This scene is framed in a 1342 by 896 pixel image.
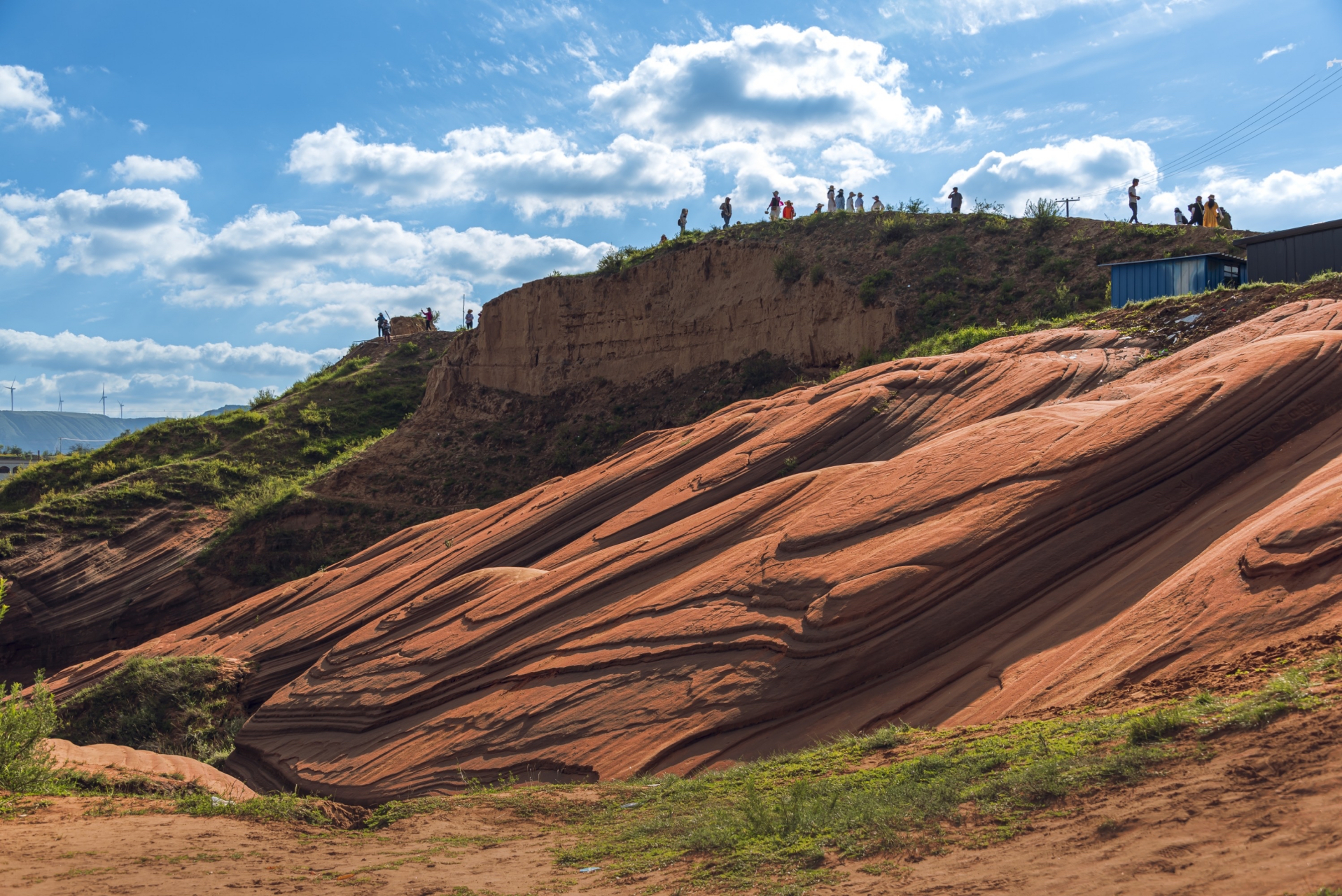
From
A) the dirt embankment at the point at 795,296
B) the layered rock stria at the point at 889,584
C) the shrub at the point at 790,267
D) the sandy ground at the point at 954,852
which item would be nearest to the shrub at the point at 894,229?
the dirt embankment at the point at 795,296

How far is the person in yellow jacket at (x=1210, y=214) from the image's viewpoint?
24.8m

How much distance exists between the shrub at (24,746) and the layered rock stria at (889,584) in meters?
3.06

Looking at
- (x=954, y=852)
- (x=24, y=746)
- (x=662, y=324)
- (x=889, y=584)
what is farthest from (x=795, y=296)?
(x=954, y=852)

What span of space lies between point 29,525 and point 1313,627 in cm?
3241

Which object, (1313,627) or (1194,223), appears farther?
(1194,223)

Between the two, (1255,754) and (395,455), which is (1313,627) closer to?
(1255,754)

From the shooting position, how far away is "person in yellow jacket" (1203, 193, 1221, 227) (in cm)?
2481

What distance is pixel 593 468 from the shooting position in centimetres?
1620

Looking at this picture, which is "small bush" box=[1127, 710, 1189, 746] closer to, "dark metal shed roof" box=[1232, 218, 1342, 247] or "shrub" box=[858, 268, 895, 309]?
"dark metal shed roof" box=[1232, 218, 1342, 247]

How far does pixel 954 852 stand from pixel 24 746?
9.47 metres

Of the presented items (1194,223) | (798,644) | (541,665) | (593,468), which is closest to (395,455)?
(593,468)

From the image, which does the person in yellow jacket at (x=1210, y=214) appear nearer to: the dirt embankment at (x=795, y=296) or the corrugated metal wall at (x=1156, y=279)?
the dirt embankment at (x=795, y=296)

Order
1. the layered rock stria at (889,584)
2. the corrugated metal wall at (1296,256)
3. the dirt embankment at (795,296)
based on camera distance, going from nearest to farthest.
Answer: the layered rock stria at (889,584), the corrugated metal wall at (1296,256), the dirt embankment at (795,296)

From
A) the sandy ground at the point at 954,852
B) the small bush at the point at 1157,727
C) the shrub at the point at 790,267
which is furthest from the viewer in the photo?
the shrub at the point at 790,267
